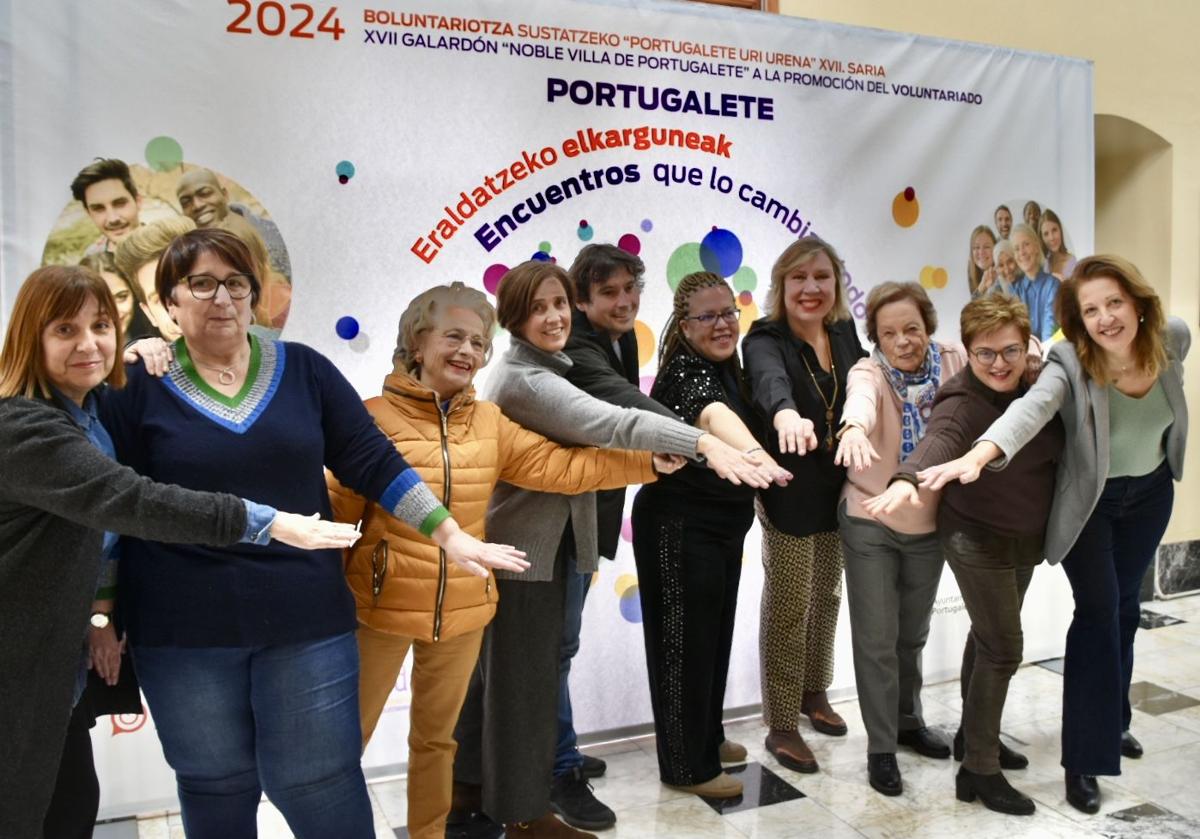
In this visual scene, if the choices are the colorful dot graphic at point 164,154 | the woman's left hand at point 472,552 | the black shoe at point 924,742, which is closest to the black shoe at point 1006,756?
the black shoe at point 924,742

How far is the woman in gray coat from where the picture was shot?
262cm

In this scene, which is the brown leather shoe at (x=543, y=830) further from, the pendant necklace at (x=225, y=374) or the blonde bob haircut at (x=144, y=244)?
the blonde bob haircut at (x=144, y=244)

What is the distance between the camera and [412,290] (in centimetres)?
328

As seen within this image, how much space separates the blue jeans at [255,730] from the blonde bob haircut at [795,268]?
5.52ft

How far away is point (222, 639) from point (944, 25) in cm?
414

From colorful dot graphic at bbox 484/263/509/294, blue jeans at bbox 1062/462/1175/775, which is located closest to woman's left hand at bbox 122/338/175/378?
colorful dot graphic at bbox 484/263/509/294

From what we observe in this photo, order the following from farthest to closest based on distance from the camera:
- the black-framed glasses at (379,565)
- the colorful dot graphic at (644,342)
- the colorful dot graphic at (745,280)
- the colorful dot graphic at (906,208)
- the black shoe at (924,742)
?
the colorful dot graphic at (906,208) < the colorful dot graphic at (745,280) < the colorful dot graphic at (644,342) < the black shoe at (924,742) < the black-framed glasses at (379,565)

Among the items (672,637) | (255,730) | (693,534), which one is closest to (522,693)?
(672,637)

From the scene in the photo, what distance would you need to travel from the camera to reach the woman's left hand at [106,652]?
2031mm

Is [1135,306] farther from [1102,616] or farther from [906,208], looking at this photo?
[906,208]

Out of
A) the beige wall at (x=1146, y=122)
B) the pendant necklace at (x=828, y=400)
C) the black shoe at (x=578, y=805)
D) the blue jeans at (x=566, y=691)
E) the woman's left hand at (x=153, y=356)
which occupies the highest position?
the beige wall at (x=1146, y=122)

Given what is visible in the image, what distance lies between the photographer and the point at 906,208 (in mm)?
4008

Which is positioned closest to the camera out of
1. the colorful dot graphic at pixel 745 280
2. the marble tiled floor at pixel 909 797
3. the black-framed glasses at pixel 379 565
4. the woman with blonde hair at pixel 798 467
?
the black-framed glasses at pixel 379 565

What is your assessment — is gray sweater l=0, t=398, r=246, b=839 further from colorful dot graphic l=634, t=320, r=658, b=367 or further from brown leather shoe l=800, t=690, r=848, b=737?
brown leather shoe l=800, t=690, r=848, b=737
